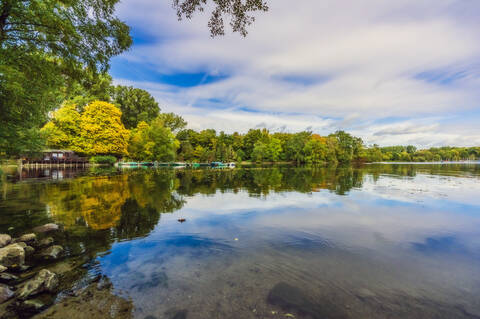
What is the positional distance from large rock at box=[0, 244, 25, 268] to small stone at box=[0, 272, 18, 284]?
59cm

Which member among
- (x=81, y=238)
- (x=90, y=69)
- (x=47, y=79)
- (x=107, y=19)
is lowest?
(x=81, y=238)

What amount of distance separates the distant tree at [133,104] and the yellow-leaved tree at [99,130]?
19.9m

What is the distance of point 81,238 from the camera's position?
6941 mm

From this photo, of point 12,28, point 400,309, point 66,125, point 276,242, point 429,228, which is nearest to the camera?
point 400,309

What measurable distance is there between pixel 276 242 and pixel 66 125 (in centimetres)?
5617

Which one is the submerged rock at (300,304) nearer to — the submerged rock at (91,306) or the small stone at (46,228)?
the submerged rock at (91,306)

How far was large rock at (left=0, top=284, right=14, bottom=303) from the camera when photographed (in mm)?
3912

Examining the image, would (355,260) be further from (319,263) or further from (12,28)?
(12,28)

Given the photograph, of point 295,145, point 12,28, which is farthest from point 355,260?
point 295,145

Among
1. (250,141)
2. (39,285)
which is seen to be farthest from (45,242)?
(250,141)

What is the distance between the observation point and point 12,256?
5.20 meters

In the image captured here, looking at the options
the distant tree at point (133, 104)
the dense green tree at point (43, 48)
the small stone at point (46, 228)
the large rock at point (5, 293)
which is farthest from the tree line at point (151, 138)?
the large rock at point (5, 293)

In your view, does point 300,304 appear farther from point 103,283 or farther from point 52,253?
point 52,253

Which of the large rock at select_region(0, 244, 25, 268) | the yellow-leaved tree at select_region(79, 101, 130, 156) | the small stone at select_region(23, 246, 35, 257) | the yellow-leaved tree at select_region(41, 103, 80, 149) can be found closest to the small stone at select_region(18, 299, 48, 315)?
the large rock at select_region(0, 244, 25, 268)
